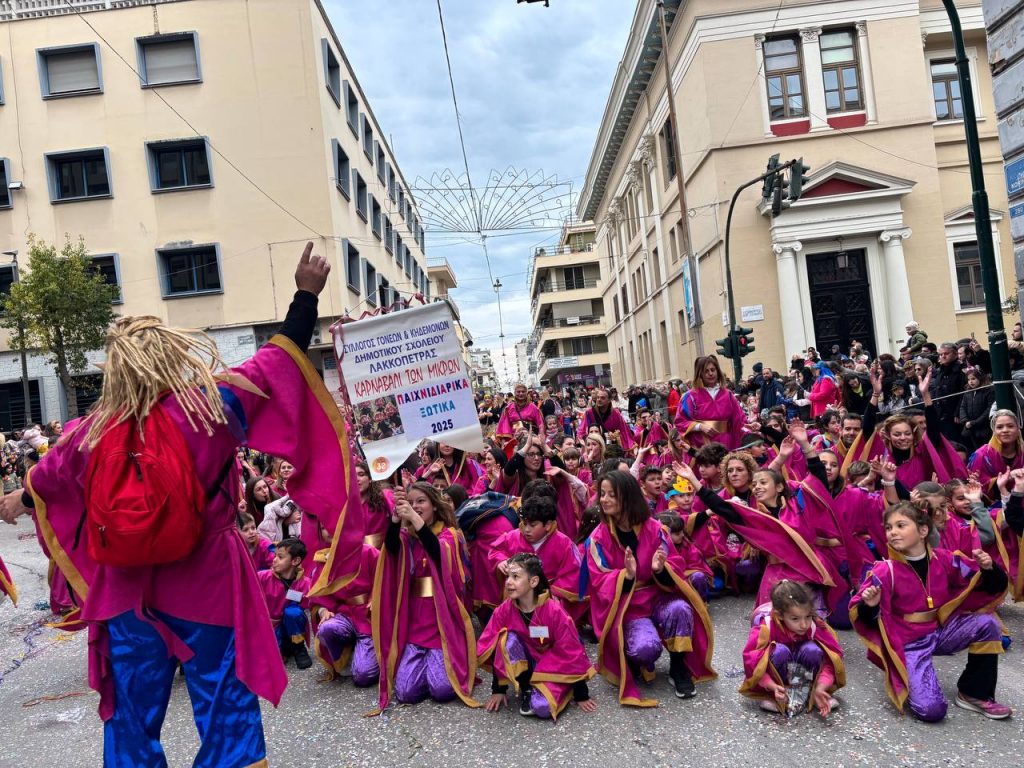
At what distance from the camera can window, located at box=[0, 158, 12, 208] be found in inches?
853

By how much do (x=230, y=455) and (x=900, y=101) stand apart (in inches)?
1003

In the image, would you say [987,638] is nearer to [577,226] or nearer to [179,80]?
[179,80]

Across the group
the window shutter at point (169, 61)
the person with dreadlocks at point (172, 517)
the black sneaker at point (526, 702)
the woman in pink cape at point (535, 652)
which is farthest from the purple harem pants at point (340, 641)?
the window shutter at point (169, 61)

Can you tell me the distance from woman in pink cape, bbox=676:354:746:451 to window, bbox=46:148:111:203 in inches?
732

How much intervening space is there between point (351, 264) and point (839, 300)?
46.3 ft

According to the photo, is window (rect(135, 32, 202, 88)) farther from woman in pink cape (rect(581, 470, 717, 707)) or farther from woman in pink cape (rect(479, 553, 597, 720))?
woman in pink cape (rect(479, 553, 597, 720))

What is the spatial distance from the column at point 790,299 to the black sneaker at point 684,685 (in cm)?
1994

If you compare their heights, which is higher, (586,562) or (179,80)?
(179,80)

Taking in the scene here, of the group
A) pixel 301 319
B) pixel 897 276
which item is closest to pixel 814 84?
pixel 897 276

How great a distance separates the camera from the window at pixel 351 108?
1005 inches

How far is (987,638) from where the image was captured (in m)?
3.85

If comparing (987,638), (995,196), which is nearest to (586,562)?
(987,638)

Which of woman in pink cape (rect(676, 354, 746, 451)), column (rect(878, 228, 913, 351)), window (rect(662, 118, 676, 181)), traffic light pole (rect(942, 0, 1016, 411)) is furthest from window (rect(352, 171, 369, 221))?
traffic light pole (rect(942, 0, 1016, 411))

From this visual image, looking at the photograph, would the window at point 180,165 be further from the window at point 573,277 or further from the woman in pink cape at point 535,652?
the window at point 573,277
